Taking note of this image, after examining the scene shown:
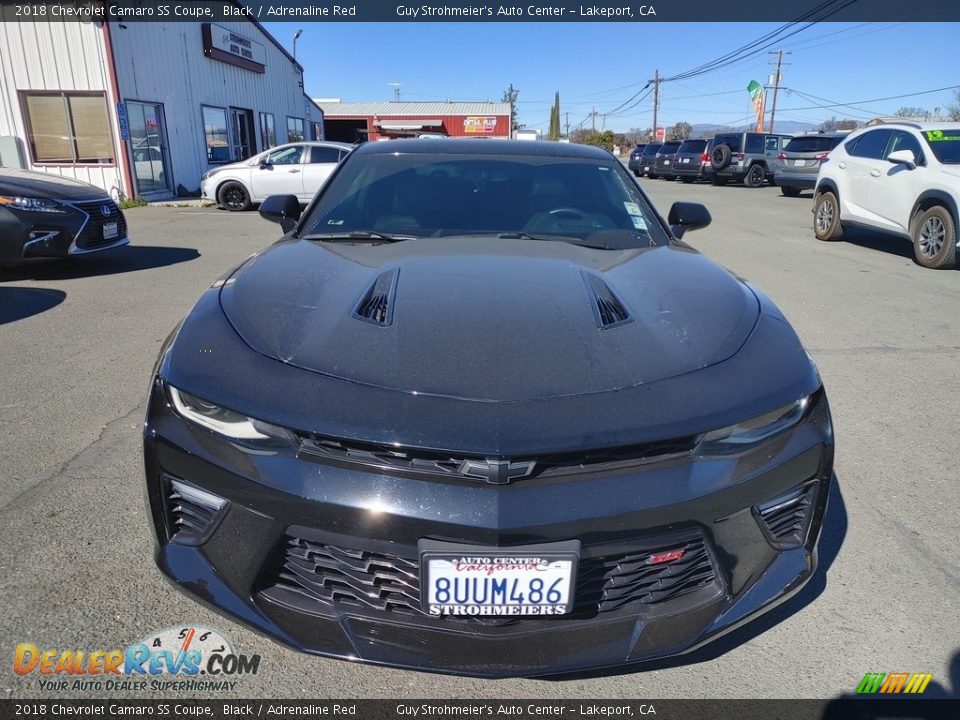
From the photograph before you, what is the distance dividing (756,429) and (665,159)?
2747cm

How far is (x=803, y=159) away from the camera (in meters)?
18.2

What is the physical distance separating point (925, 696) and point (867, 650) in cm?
18

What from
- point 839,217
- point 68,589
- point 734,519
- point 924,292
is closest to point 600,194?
point 734,519

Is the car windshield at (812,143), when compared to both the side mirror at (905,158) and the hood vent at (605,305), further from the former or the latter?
the hood vent at (605,305)

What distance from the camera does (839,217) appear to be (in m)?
10.1

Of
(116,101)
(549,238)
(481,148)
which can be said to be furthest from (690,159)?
(549,238)

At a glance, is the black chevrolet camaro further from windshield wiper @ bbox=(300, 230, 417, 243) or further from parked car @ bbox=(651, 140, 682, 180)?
parked car @ bbox=(651, 140, 682, 180)

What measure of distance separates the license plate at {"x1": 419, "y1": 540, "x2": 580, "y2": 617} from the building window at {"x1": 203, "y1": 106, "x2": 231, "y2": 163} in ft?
64.9

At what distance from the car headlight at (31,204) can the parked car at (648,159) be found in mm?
26027

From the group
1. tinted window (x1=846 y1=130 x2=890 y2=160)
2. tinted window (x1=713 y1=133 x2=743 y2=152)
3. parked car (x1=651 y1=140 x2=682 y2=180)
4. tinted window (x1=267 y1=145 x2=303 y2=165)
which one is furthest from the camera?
parked car (x1=651 y1=140 x2=682 y2=180)

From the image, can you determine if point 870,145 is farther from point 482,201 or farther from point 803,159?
point 803,159

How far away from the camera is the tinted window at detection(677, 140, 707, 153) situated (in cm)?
2502

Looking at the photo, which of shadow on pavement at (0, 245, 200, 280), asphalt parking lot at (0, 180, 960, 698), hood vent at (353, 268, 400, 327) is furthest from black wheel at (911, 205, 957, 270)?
shadow on pavement at (0, 245, 200, 280)

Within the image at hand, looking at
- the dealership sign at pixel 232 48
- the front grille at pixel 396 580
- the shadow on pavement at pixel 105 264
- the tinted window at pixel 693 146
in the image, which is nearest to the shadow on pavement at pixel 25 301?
the shadow on pavement at pixel 105 264
